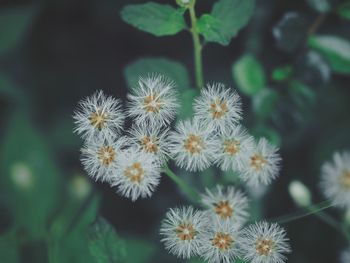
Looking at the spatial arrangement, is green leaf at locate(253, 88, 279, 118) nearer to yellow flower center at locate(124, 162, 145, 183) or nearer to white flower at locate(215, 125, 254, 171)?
white flower at locate(215, 125, 254, 171)

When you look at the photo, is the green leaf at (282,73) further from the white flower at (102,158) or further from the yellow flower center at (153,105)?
the white flower at (102,158)

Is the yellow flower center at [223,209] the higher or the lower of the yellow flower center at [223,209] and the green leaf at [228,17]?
the lower

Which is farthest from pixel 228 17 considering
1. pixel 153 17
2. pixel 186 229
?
pixel 186 229

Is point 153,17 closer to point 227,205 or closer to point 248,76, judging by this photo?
point 248,76

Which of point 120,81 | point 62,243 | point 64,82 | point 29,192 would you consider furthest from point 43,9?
point 62,243

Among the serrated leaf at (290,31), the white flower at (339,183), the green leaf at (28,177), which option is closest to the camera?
the white flower at (339,183)

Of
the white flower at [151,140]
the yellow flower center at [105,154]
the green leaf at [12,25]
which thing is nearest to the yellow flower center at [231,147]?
the white flower at [151,140]
